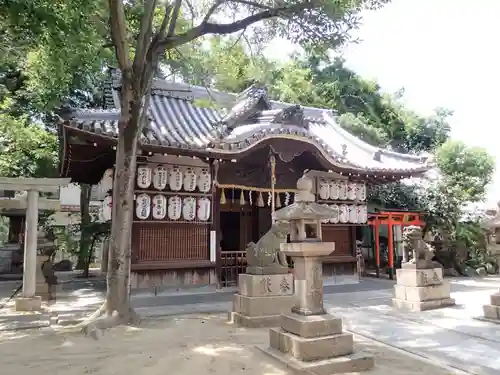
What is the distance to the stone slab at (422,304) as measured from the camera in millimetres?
8791

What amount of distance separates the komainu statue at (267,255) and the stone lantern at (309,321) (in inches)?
63.9

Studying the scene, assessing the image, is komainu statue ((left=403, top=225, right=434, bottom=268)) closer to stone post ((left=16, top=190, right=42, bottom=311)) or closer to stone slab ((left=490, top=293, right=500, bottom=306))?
stone slab ((left=490, top=293, right=500, bottom=306))

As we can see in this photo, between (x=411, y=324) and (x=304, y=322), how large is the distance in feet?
11.7

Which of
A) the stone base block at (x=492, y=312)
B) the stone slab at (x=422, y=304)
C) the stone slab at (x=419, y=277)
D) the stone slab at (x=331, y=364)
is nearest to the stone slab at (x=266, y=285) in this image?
the stone slab at (x=331, y=364)

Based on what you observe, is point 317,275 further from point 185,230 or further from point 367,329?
point 185,230

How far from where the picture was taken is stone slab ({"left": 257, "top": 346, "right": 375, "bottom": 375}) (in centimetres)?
461

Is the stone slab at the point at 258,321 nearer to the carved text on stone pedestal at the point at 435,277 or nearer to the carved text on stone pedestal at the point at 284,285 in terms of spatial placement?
the carved text on stone pedestal at the point at 284,285

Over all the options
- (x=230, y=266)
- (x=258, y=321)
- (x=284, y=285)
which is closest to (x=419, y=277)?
(x=284, y=285)

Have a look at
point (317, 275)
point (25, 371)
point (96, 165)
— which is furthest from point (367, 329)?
point (96, 165)

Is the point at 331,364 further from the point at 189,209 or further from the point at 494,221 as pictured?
the point at 189,209

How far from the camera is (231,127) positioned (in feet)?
44.9

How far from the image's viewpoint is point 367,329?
713 cm

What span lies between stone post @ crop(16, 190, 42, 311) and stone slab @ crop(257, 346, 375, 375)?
21.0 feet

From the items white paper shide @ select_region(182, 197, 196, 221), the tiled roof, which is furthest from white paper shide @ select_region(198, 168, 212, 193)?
the tiled roof
